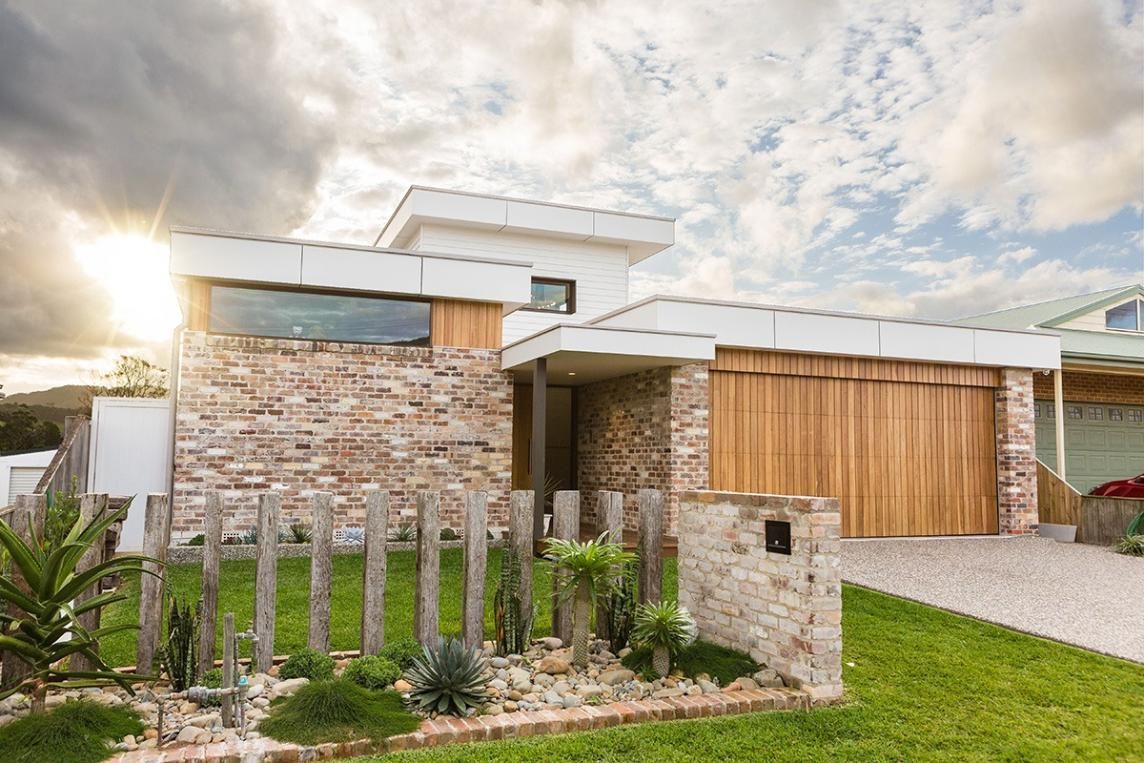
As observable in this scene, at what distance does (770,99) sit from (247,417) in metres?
10.0

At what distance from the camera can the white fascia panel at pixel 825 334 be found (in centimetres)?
1255

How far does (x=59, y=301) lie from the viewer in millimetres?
17938

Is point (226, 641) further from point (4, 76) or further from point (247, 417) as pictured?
point (4, 76)

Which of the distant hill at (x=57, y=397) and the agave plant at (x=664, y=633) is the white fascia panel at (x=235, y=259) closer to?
the agave plant at (x=664, y=633)

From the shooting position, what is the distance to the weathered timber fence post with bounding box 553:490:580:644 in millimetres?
5797

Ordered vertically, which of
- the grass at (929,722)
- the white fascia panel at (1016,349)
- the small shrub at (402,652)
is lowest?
→ the grass at (929,722)

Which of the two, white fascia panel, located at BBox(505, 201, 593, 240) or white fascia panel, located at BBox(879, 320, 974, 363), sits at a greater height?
white fascia panel, located at BBox(505, 201, 593, 240)

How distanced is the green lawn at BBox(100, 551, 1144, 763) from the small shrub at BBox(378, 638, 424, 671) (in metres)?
1.12

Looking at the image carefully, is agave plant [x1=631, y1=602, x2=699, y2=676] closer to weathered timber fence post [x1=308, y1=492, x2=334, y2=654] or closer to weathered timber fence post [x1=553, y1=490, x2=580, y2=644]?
weathered timber fence post [x1=553, y1=490, x2=580, y2=644]

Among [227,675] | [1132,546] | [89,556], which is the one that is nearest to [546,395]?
[89,556]

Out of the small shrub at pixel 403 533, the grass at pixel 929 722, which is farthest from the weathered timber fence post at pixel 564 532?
the small shrub at pixel 403 533

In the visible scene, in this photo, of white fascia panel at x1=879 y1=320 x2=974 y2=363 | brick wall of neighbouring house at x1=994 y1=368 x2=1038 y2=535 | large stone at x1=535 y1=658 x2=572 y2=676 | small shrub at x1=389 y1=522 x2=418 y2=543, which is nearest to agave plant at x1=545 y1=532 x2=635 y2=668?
large stone at x1=535 y1=658 x2=572 y2=676

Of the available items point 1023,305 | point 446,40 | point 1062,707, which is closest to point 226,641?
point 1062,707

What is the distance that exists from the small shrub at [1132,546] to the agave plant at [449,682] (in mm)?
12191
